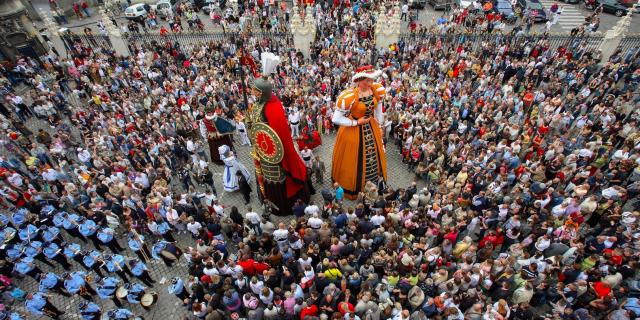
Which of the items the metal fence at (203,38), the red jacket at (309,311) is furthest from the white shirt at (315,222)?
the metal fence at (203,38)

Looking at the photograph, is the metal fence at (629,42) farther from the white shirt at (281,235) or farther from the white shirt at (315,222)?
the white shirt at (281,235)

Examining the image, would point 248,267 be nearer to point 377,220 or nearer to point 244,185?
point 377,220

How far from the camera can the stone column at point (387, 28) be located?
792 inches

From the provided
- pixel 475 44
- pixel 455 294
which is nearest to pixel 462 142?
pixel 455 294

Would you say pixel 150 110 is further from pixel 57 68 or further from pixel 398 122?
pixel 398 122

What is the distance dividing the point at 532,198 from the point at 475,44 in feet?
46.1

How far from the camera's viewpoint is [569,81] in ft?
→ 52.6

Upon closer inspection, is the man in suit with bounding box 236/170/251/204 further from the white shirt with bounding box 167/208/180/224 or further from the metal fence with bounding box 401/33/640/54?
the metal fence with bounding box 401/33/640/54

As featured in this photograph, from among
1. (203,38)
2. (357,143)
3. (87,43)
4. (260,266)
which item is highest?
(357,143)

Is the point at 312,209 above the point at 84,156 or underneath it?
above

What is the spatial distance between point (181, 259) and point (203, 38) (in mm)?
16454

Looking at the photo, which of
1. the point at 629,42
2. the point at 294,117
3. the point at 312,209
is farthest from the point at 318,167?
the point at 629,42

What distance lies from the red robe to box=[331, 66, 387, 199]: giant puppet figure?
54.3 inches

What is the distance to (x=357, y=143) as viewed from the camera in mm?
10750
